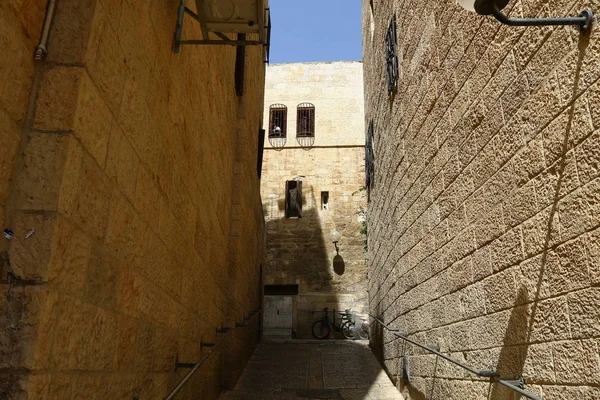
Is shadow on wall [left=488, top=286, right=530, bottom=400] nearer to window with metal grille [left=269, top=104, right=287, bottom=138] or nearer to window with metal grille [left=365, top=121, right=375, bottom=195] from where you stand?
window with metal grille [left=365, top=121, right=375, bottom=195]

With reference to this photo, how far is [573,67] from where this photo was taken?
1.91m

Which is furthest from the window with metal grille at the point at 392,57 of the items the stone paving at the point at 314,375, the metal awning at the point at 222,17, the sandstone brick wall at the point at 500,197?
the stone paving at the point at 314,375

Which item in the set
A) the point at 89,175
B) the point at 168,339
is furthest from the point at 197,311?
the point at 89,175

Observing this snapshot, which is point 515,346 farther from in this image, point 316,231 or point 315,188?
point 315,188

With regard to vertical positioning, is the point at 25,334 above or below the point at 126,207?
below

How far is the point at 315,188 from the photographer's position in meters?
14.4

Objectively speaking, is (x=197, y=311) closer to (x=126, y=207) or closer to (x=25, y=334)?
(x=126, y=207)

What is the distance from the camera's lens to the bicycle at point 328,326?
12289 millimetres

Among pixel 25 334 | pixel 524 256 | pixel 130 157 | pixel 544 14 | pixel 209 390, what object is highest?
pixel 544 14

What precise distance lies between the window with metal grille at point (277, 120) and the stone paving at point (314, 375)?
25.7 feet

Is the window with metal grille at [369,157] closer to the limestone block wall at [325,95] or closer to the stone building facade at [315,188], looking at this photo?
the stone building facade at [315,188]

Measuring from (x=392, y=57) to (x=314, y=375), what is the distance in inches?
143

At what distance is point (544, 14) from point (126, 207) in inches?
72.0

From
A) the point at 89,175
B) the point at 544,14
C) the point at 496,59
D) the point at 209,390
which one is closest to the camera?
the point at 89,175
